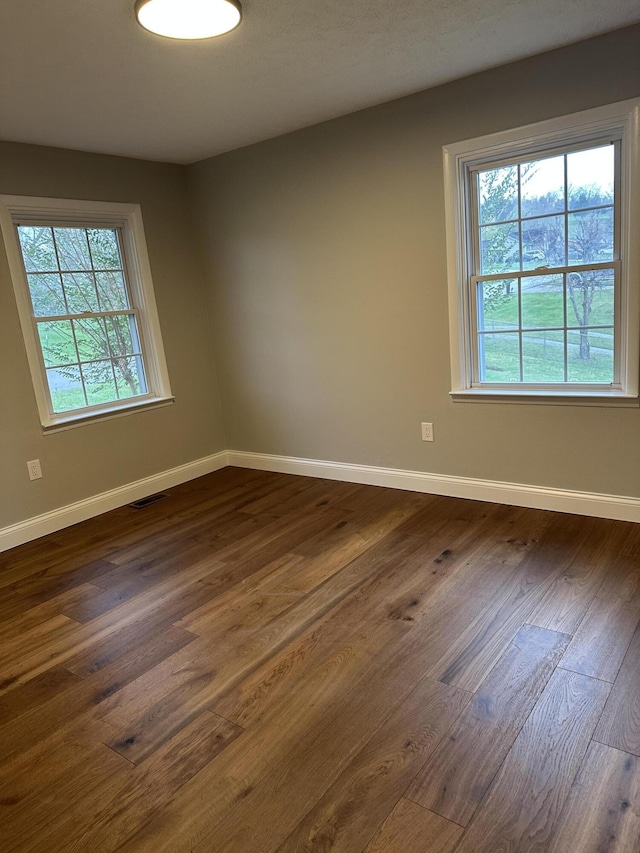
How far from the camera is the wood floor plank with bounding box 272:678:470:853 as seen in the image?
1.42m

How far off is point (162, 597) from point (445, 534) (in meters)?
1.50

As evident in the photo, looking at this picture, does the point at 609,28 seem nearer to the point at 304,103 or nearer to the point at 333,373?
the point at 304,103

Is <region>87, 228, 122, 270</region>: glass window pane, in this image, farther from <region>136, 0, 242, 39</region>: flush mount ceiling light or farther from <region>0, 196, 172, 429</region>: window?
<region>136, 0, 242, 39</region>: flush mount ceiling light

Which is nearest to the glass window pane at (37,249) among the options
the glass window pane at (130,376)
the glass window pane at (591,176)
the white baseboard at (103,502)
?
the glass window pane at (130,376)

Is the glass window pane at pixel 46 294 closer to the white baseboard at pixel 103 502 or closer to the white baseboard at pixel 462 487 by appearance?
the white baseboard at pixel 103 502

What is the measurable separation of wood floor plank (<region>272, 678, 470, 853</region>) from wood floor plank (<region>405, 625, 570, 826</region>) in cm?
4

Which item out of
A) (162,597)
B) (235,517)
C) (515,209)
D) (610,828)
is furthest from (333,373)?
(610,828)

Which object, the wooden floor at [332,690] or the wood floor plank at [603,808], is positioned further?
the wooden floor at [332,690]

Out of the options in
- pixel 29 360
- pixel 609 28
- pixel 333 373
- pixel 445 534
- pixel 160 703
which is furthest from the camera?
pixel 333 373

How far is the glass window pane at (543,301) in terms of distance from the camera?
3.05 m

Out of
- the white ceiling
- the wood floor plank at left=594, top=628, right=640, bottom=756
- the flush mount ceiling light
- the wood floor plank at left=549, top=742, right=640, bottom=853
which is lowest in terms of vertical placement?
the wood floor plank at left=549, top=742, right=640, bottom=853

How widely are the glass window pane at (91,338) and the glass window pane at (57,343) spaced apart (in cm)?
5

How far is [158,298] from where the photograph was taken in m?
4.19

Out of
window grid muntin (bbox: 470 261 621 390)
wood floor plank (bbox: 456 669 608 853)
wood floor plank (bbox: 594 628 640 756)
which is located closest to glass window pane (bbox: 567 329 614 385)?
window grid muntin (bbox: 470 261 621 390)
